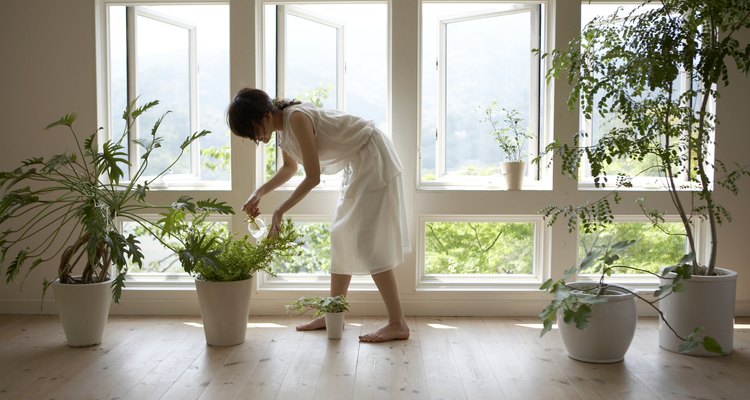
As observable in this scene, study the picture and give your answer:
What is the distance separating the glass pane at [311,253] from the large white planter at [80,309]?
3.38 feet

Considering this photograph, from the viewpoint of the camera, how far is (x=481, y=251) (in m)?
3.98

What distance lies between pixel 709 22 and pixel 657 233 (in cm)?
125

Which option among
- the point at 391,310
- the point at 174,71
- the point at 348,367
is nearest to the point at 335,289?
the point at 391,310

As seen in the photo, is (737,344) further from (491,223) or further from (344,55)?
(344,55)

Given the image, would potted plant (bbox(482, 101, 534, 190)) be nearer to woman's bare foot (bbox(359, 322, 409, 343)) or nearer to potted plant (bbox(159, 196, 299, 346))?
woman's bare foot (bbox(359, 322, 409, 343))

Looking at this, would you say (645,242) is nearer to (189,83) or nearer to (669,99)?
(669,99)

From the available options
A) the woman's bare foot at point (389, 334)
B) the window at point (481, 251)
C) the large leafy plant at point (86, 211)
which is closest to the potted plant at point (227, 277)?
the large leafy plant at point (86, 211)

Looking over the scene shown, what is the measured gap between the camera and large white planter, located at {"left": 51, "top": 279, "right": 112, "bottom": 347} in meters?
3.19

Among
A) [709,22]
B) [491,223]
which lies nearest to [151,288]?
[491,223]

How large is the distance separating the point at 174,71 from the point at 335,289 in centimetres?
157

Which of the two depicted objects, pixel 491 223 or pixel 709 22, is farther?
pixel 491 223

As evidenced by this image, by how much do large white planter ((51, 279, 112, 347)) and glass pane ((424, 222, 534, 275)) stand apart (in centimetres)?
173

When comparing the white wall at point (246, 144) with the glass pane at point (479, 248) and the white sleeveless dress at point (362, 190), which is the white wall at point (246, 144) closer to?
the glass pane at point (479, 248)

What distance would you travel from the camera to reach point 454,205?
150 inches
